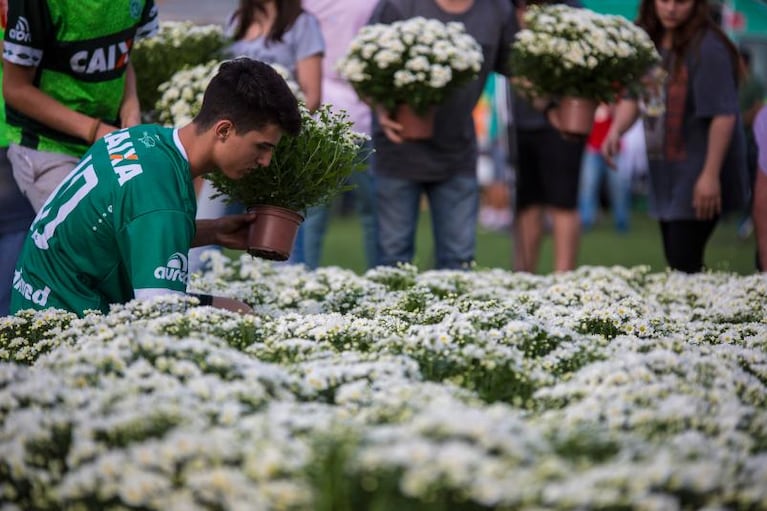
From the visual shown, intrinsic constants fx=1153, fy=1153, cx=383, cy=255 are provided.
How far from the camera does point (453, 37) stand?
6.96 metres

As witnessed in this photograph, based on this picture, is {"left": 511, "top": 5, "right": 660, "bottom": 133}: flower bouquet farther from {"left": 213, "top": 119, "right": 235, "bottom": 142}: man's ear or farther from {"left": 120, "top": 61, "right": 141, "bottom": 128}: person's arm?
{"left": 213, "top": 119, "right": 235, "bottom": 142}: man's ear

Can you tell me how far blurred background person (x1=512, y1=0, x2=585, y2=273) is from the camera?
8.78 m

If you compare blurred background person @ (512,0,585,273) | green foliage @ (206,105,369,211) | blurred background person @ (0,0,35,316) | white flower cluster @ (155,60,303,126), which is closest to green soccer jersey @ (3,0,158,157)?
blurred background person @ (0,0,35,316)

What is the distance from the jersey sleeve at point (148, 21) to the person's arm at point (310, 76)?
1.49 meters

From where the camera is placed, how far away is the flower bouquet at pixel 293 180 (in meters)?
5.05

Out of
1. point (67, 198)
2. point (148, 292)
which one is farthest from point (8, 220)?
point (148, 292)

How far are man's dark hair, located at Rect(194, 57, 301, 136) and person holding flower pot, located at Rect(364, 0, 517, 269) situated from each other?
2.93 metres

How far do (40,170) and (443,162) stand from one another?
2.90 m

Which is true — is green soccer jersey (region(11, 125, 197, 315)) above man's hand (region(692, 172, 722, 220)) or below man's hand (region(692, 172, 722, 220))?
below

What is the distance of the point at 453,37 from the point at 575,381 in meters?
3.77

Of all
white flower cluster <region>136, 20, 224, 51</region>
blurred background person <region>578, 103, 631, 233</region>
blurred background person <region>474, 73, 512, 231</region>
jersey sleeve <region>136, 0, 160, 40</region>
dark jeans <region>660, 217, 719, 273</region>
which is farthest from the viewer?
blurred background person <region>474, 73, 512, 231</region>

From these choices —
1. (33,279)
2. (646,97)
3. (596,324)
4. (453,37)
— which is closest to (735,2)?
(646,97)

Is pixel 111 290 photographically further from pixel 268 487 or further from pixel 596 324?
pixel 268 487

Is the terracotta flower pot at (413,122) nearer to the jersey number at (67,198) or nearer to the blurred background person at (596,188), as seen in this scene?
the jersey number at (67,198)
